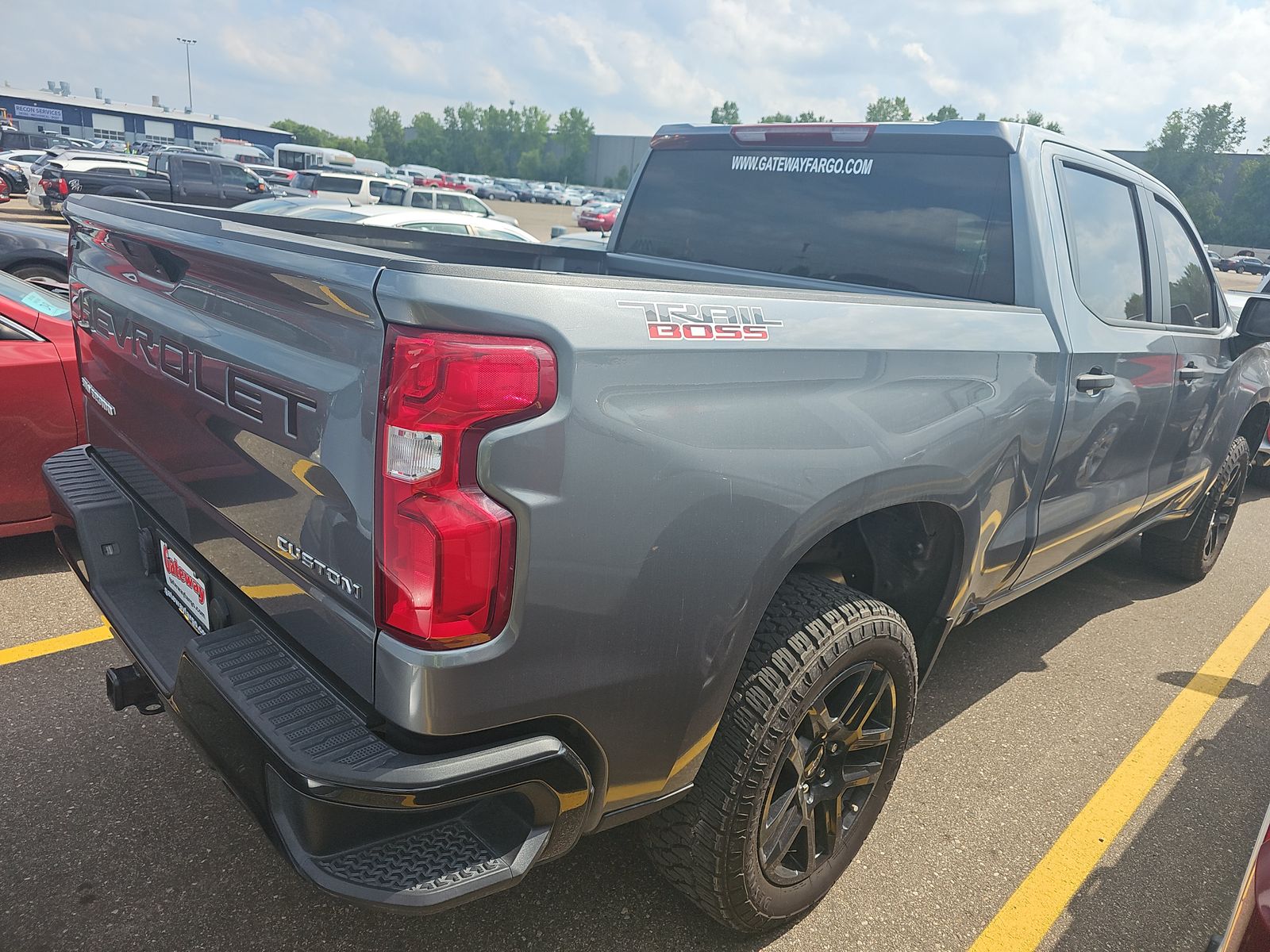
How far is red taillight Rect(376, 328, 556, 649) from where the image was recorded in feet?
4.71

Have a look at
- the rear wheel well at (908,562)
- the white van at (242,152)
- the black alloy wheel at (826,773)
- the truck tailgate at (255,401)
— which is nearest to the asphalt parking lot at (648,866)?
the black alloy wheel at (826,773)

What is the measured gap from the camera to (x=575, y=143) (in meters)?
128

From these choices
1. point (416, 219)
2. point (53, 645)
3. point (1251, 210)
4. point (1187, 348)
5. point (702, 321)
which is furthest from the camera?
point (1251, 210)

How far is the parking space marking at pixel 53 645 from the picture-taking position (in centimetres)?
339

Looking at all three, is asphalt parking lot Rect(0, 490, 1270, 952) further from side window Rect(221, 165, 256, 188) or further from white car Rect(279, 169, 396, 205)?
side window Rect(221, 165, 256, 188)

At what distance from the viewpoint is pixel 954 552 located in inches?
104

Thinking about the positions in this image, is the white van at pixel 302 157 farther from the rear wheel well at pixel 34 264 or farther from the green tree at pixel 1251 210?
the green tree at pixel 1251 210

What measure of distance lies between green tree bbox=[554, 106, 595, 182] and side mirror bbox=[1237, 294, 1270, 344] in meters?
130

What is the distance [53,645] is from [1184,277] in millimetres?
4859

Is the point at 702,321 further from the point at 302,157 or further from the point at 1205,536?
the point at 302,157

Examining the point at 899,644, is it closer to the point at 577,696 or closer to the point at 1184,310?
the point at 577,696

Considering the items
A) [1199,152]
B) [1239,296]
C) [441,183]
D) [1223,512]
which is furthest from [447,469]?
[1199,152]

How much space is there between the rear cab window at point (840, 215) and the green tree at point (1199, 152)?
91.3 meters

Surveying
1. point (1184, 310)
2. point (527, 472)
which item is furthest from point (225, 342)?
point (1184, 310)
